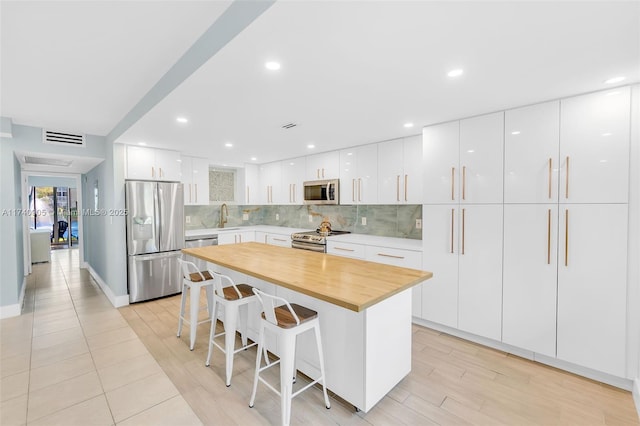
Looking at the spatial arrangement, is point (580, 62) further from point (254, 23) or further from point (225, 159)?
point (225, 159)

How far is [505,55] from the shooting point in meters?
1.61

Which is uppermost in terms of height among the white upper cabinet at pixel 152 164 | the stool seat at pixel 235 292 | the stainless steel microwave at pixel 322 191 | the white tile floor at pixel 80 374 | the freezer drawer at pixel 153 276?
the white upper cabinet at pixel 152 164

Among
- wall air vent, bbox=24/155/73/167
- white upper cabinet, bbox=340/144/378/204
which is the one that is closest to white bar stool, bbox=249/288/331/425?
white upper cabinet, bbox=340/144/378/204

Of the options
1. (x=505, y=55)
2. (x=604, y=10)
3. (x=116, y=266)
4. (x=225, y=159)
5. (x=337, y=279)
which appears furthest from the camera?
(x=225, y=159)

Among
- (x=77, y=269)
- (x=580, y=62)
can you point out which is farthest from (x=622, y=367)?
(x=77, y=269)

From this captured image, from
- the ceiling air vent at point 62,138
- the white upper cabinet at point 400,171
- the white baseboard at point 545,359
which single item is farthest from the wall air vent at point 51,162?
the white baseboard at point 545,359

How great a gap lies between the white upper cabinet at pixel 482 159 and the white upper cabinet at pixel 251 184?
4077 mm

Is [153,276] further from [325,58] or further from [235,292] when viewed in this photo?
[325,58]

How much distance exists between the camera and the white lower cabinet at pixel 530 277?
2.32m

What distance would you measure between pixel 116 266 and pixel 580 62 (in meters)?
5.24

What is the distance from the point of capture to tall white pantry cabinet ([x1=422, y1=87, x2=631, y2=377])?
6.77 feet

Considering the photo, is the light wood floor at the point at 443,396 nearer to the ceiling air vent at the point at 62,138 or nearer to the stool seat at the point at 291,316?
the stool seat at the point at 291,316

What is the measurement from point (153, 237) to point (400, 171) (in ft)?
11.8

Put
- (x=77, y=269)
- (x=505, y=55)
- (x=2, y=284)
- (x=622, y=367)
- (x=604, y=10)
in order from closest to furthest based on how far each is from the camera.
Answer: (x=604, y=10) → (x=505, y=55) → (x=622, y=367) → (x=2, y=284) → (x=77, y=269)
